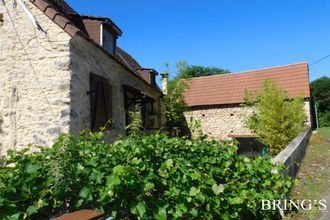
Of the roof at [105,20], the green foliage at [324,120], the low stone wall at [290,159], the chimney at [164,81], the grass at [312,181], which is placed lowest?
the grass at [312,181]

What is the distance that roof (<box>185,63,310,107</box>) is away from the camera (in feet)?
68.9

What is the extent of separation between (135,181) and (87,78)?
598cm

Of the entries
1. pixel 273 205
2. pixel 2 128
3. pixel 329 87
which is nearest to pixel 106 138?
pixel 2 128

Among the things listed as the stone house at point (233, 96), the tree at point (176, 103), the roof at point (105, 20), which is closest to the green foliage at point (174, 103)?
the tree at point (176, 103)

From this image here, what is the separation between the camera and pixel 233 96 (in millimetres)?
22016

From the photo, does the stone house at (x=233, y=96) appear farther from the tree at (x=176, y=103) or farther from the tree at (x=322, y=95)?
the tree at (x=322, y=95)

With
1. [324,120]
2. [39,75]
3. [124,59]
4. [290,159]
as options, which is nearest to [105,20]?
[39,75]

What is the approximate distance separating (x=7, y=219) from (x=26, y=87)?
5.93 m

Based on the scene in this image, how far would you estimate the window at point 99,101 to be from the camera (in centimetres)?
866

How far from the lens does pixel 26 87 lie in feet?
25.2

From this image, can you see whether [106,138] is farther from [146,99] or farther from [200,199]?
[200,199]

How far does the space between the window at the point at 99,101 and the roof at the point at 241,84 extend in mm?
11749

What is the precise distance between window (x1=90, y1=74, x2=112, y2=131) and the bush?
14.9 ft

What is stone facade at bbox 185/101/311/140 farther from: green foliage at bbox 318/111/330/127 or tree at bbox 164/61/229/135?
green foliage at bbox 318/111/330/127
